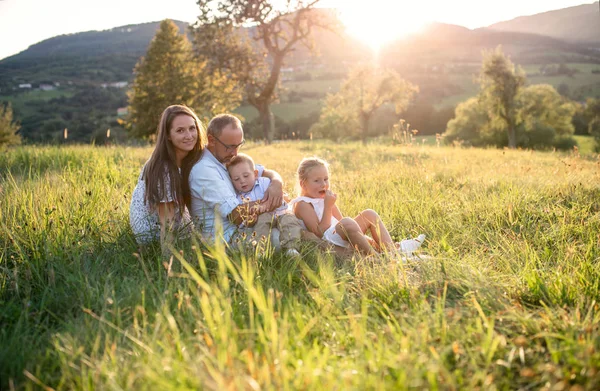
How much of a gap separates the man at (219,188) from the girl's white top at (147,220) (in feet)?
0.52

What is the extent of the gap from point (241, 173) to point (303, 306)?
2049 mm

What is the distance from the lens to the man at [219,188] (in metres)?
3.83

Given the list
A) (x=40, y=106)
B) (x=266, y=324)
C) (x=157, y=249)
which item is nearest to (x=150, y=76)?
(x=157, y=249)

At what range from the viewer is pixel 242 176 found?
4.24 metres

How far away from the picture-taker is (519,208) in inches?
185

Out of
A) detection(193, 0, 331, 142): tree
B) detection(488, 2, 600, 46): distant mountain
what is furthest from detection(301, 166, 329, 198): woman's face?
detection(488, 2, 600, 46): distant mountain

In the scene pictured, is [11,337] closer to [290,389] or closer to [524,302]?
[290,389]

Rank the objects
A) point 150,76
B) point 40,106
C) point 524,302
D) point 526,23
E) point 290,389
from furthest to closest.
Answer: point 526,23
point 40,106
point 150,76
point 524,302
point 290,389

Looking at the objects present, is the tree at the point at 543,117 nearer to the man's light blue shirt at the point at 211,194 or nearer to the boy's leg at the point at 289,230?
the boy's leg at the point at 289,230

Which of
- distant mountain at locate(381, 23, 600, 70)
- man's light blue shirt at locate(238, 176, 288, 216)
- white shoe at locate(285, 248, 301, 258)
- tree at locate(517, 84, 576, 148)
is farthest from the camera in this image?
distant mountain at locate(381, 23, 600, 70)

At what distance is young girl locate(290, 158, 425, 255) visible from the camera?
3.92 meters

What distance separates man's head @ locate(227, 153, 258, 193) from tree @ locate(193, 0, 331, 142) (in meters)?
17.6

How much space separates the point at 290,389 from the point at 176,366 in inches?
19.8

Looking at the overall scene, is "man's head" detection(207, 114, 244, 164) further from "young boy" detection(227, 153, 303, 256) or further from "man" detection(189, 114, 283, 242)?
"young boy" detection(227, 153, 303, 256)
